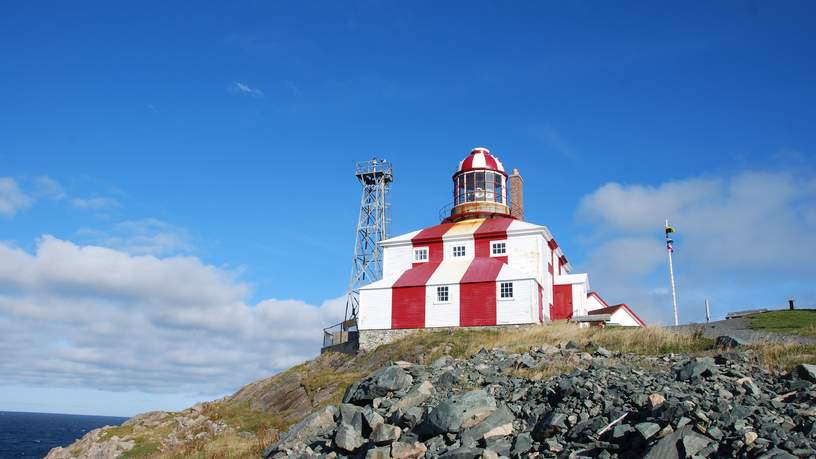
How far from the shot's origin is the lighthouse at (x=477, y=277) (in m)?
34.8

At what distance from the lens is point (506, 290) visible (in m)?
34.6

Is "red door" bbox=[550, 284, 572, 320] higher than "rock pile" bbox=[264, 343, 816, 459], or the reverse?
"red door" bbox=[550, 284, 572, 320]

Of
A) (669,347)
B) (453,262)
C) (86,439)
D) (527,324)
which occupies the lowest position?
(86,439)

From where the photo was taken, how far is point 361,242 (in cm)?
4925

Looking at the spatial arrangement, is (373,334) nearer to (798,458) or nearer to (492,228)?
(492,228)

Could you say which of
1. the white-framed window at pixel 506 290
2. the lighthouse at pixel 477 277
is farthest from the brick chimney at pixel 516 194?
the white-framed window at pixel 506 290

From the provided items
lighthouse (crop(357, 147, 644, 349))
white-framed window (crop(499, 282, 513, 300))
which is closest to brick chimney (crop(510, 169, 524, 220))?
lighthouse (crop(357, 147, 644, 349))

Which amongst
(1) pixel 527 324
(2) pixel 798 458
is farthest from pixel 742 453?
(1) pixel 527 324

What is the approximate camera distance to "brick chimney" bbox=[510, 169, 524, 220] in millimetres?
45344

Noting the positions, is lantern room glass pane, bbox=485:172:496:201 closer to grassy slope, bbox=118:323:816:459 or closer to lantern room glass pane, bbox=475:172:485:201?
lantern room glass pane, bbox=475:172:485:201

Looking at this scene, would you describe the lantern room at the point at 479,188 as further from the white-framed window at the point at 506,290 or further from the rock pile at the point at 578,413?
the rock pile at the point at 578,413

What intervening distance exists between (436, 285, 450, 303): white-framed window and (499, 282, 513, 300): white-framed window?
9.56 ft

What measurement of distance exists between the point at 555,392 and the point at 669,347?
7.59 meters

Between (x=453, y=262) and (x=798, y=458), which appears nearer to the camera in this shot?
(x=798, y=458)
